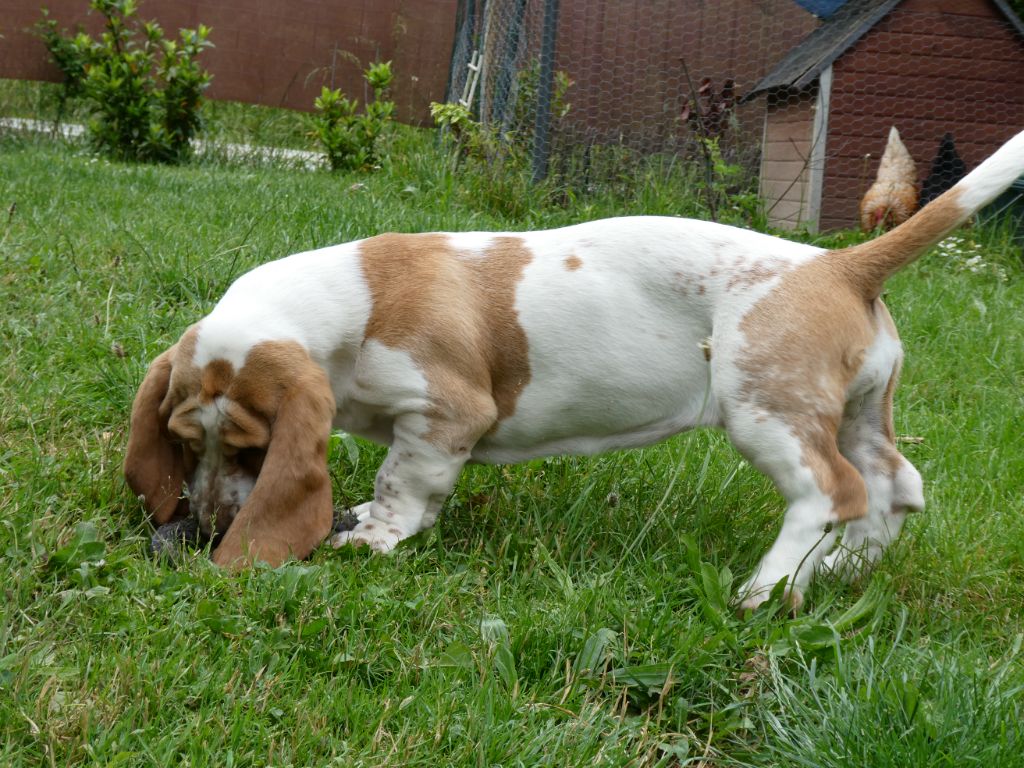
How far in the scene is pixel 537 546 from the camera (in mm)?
2924

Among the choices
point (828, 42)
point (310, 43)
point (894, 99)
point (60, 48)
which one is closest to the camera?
point (894, 99)

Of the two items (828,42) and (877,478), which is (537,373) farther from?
(828,42)

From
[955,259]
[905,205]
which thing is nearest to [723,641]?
[955,259]

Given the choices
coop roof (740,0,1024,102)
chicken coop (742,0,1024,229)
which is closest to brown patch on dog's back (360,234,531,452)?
chicken coop (742,0,1024,229)

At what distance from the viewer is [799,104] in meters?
8.39

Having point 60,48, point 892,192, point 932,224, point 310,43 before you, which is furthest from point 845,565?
point 60,48

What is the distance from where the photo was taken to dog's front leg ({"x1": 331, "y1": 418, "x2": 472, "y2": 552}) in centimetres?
291

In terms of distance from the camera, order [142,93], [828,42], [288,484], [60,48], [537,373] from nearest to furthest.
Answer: [288,484], [537,373], [828,42], [142,93], [60,48]

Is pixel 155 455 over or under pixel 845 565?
over

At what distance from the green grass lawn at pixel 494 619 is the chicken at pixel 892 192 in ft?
11.7

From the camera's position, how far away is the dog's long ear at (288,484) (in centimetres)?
264

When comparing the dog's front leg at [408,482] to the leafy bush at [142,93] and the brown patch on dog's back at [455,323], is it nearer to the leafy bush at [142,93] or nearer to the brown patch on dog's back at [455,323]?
the brown patch on dog's back at [455,323]

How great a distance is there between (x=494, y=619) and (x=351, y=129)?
7.98 metres

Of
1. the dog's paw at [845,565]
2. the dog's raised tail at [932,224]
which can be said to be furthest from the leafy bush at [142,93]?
Answer: the dog's paw at [845,565]
